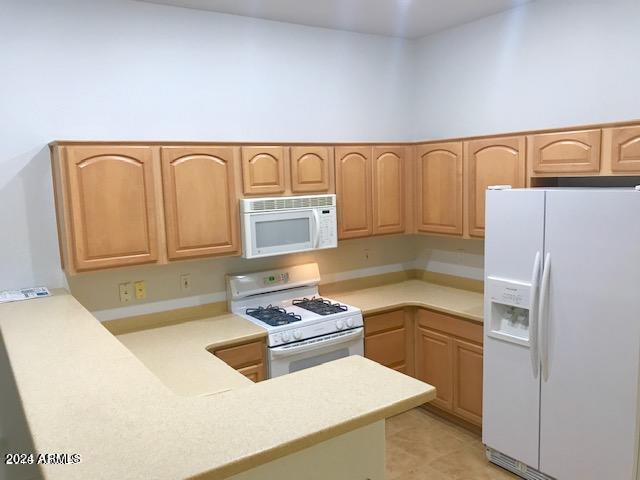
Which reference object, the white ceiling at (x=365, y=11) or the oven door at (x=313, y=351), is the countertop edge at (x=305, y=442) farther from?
the white ceiling at (x=365, y=11)

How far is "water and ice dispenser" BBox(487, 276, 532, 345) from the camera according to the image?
112 inches

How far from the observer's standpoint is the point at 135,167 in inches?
112

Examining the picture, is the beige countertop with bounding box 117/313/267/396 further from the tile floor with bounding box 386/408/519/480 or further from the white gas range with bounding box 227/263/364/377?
the tile floor with bounding box 386/408/519/480

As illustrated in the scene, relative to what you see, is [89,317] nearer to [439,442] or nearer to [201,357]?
[201,357]

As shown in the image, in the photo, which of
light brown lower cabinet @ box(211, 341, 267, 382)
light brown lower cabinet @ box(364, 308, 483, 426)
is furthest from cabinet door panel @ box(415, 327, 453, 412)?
light brown lower cabinet @ box(211, 341, 267, 382)

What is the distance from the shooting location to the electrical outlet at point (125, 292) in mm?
3158

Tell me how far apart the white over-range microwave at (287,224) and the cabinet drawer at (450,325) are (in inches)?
33.8

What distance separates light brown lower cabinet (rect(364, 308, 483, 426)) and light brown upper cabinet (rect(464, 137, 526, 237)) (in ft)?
2.25

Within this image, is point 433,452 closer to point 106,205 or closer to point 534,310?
point 534,310

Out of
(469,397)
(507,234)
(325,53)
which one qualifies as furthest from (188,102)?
(469,397)

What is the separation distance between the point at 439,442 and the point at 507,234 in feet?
4.98

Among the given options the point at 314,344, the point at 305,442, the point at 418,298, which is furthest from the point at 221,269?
the point at 305,442

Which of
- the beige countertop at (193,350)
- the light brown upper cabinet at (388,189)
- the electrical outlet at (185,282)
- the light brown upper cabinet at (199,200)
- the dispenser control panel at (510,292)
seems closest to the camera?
the beige countertop at (193,350)

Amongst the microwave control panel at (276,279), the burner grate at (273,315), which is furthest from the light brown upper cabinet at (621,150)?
the microwave control panel at (276,279)
